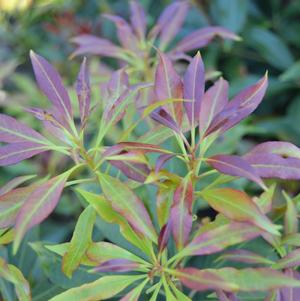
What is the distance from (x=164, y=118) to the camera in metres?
0.65

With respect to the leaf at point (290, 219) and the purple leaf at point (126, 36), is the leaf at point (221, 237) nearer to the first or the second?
the leaf at point (290, 219)

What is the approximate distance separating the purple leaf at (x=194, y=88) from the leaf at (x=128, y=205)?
0.40 feet

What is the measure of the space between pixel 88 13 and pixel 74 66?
0.96ft

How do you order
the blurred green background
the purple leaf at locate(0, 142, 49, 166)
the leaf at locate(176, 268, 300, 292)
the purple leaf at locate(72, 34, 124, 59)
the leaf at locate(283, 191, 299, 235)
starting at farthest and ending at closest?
the blurred green background → the purple leaf at locate(72, 34, 124, 59) → the leaf at locate(283, 191, 299, 235) → the purple leaf at locate(0, 142, 49, 166) → the leaf at locate(176, 268, 300, 292)

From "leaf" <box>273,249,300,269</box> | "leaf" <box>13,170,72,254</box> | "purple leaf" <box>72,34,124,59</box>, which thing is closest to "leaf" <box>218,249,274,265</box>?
"leaf" <box>273,249,300,269</box>

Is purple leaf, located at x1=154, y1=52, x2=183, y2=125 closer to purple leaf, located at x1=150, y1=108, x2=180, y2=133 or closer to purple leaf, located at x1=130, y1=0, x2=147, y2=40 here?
purple leaf, located at x1=150, y1=108, x2=180, y2=133

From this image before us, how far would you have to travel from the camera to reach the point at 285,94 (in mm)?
1701

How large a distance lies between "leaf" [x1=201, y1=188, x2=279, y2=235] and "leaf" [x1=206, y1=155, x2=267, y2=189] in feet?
0.08

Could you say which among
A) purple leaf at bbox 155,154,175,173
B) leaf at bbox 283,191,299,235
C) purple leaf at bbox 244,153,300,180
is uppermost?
purple leaf at bbox 155,154,175,173

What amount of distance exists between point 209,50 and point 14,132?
1104 mm

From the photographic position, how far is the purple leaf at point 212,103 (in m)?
0.69

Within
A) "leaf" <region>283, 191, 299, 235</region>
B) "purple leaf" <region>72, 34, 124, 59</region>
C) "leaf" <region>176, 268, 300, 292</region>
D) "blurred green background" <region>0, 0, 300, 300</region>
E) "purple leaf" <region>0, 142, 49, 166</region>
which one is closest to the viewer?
"leaf" <region>176, 268, 300, 292</region>

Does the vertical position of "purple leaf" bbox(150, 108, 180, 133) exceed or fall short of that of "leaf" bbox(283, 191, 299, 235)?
it exceeds it

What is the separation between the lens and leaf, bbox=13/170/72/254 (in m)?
0.57
